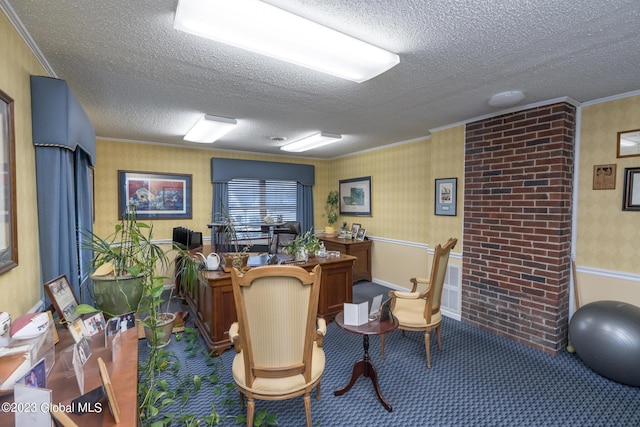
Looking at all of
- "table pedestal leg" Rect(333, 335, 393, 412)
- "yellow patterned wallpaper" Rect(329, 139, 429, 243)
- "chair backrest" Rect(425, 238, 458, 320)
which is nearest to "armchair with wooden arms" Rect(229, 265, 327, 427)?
"table pedestal leg" Rect(333, 335, 393, 412)

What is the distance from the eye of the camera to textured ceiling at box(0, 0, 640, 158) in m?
1.51

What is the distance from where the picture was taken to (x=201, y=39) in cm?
175

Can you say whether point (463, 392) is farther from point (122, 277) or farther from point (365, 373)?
point (122, 277)

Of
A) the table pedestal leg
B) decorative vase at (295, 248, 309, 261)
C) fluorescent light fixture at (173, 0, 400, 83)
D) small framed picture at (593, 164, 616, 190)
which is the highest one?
fluorescent light fixture at (173, 0, 400, 83)

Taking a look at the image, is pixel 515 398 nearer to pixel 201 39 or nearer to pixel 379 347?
pixel 379 347

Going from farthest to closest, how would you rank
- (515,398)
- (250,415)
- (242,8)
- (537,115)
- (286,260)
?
(286,260) → (537,115) → (515,398) → (250,415) → (242,8)

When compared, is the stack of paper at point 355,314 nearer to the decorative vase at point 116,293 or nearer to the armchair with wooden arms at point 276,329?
the armchair with wooden arms at point 276,329

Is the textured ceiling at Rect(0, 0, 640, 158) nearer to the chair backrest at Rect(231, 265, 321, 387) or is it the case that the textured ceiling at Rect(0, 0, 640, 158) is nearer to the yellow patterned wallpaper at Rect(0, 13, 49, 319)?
the yellow patterned wallpaper at Rect(0, 13, 49, 319)

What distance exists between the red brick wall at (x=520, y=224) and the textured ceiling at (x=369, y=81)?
0.31m

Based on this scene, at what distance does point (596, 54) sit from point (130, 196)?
545 centimetres

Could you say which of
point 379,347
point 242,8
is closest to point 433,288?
point 379,347

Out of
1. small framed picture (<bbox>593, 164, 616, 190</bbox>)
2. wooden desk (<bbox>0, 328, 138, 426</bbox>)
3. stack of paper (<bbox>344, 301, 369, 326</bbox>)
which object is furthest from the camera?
small framed picture (<bbox>593, 164, 616, 190</bbox>)

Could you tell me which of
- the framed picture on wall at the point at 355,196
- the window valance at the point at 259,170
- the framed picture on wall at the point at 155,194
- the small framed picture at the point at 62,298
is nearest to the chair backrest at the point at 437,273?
the small framed picture at the point at 62,298

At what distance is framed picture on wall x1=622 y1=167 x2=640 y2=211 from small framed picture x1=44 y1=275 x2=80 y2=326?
4.17 m
